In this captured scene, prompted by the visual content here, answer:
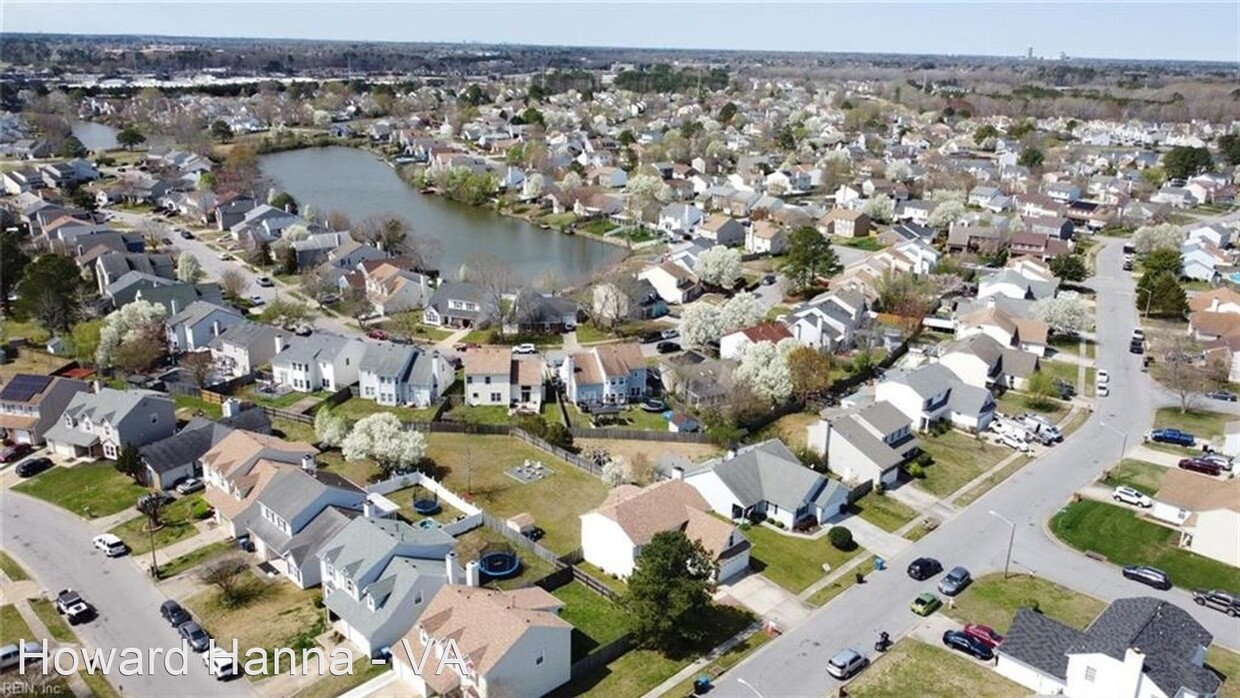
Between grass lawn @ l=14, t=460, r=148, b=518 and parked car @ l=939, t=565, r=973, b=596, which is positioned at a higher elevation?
parked car @ l=939, t=565, r=973, b=596

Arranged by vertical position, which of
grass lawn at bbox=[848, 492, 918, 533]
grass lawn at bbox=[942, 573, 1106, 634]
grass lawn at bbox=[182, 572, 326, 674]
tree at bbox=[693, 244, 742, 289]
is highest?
tree at bbox=[693, 244, 742, 289]

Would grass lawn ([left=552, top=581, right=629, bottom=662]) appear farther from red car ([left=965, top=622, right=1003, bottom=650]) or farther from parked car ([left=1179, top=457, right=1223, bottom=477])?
parked car ([left=1179, top=457, right=1223, bottom=477])

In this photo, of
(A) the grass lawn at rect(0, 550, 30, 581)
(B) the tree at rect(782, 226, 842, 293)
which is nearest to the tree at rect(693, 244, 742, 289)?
(B) the tree at rect(782, 226, 842, 293)

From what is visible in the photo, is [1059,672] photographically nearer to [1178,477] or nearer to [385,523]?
[1178,477]

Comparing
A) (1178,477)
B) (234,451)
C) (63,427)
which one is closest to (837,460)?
(1178,477)

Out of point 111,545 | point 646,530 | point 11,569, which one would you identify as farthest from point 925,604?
point 11,569

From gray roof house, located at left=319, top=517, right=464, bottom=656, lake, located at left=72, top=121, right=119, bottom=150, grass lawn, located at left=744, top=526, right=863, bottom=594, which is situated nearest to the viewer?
gray roof house, located at left=319, top=517, right=464, bottom=656

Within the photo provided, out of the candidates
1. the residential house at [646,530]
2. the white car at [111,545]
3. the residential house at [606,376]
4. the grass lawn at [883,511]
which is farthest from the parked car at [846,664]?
the white car at [111,545]

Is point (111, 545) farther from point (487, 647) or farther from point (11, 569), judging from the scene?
point (487, 647)
